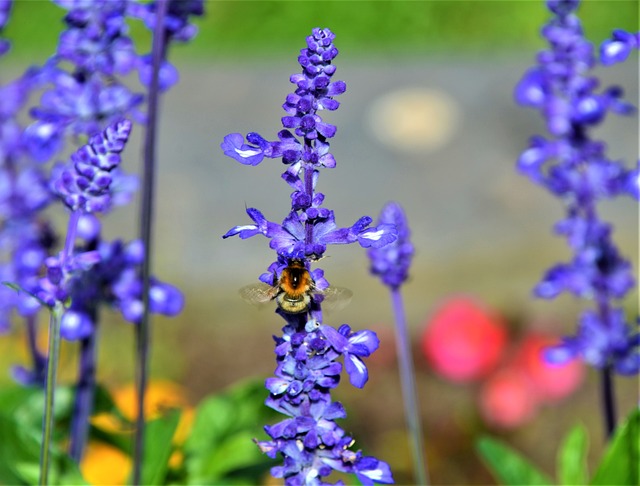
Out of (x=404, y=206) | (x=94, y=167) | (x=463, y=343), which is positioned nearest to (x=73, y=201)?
(x=94, y=167)

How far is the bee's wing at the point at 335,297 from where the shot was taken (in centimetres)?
138

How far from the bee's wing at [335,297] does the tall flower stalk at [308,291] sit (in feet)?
0.12

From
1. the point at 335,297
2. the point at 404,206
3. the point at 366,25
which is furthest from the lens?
the point at 366,25

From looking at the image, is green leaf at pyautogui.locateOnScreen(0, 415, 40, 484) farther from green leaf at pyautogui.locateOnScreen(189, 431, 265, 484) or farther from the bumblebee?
the bumblebee

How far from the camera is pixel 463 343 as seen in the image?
374 cm

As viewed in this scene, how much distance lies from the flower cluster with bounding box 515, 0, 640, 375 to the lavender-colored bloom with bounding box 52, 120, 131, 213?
97 centimetres

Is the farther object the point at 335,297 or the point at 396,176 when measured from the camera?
the point at 396,176

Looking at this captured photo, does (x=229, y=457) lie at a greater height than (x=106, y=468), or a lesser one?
greater

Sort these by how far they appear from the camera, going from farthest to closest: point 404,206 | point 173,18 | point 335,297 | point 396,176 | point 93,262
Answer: point 396,176, point 404,206, point 173,18, point 93,262, point 335,297

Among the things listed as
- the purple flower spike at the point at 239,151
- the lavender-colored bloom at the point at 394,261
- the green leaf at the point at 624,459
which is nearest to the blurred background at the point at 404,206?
the green leaf at the point at 624,459

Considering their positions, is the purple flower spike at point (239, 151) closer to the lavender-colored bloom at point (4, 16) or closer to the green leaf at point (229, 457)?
the lavender-colored bloom at point (4, 16)

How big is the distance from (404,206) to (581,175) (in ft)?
9.81

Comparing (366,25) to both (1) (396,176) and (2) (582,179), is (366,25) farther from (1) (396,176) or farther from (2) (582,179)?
(2) (582,179)

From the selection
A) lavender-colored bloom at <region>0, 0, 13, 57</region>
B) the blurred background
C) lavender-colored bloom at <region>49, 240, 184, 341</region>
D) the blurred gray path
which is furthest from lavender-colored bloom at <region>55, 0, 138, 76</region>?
the blurred gray path
